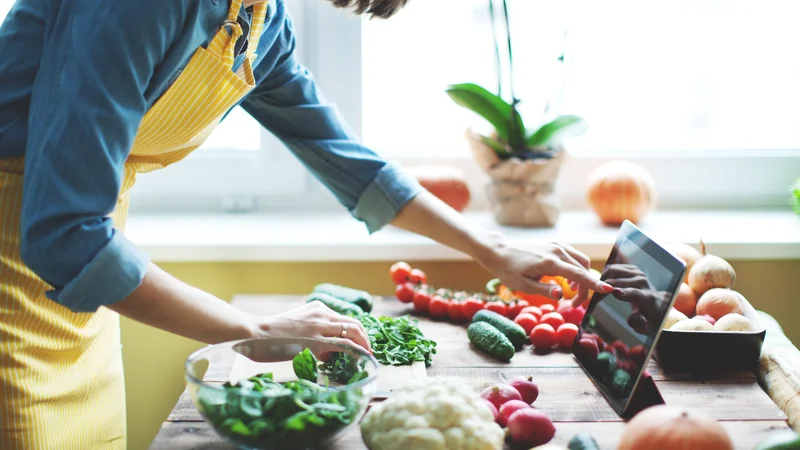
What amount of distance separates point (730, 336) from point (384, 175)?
0.59 m

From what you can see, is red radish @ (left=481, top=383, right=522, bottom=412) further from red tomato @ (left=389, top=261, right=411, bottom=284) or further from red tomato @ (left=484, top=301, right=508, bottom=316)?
red tomato @ (left=389, top=261, right=411, bottom=284)

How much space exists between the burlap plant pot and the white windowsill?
0.09 feet

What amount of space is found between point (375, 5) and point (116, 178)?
41 cm

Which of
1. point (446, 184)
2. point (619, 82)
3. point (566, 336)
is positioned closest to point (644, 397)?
point (566, 336)

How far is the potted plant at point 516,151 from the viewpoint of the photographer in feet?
5.61

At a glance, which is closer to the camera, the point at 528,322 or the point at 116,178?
the point at 116,178

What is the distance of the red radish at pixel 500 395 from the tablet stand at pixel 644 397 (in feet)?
0.47

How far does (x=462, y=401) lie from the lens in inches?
33.3

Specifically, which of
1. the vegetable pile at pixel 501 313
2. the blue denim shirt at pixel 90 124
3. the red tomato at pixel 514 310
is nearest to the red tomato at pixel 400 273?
the vegetable pile at pixel 501 313

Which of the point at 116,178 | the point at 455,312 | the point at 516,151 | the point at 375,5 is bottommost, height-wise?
the point at 455,312

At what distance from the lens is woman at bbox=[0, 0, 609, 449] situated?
799 mm

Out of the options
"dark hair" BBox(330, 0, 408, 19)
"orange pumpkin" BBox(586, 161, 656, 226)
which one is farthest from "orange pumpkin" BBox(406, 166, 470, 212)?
"dark hair" BBox(330, 0, 408, 19)

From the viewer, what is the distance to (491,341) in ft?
3.98

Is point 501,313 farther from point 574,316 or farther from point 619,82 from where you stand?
point 619,82
